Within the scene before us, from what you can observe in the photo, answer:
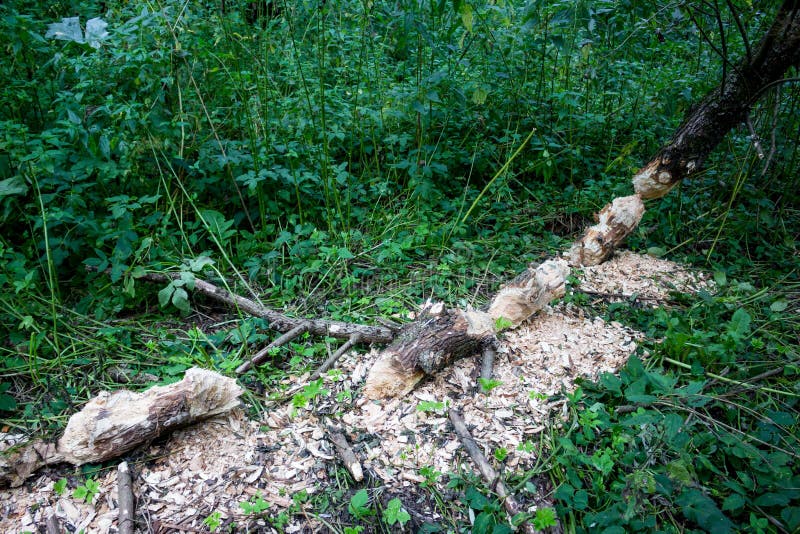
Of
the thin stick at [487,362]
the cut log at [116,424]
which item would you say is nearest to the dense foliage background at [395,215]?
the cut log at [116,424]

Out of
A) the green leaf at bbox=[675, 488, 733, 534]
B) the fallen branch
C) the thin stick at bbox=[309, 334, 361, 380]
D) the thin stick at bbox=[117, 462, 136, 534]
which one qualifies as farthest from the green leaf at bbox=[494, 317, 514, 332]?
the thin stick at bbox=[117, 462, 136, 534]

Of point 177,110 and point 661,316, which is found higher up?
point 177,110

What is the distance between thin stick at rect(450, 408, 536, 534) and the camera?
179cm

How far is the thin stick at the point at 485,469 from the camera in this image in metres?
1.79

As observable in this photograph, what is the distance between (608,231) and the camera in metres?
3.28

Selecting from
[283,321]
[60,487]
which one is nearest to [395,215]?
[283,321]

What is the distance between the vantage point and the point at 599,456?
1948 millimetres

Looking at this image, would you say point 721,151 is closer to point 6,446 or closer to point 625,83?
point 625,83

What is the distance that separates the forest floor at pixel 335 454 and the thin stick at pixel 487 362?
3 cm

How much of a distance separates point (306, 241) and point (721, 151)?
3.36 metres

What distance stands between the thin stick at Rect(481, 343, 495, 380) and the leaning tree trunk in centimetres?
5

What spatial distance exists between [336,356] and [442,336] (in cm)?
54

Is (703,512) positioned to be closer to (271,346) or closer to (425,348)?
(425,348)

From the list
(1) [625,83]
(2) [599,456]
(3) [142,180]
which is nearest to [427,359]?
(2) [599,456]
